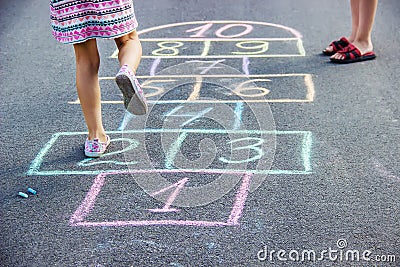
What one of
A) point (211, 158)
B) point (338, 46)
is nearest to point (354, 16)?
point (338, 46)

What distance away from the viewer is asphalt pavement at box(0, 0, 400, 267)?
2.99 m

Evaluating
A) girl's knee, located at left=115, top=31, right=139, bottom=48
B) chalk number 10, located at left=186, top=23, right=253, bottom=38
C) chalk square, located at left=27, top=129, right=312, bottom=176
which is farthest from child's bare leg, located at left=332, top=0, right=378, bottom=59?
girl's knee, located at left=115, top=31, right=139, bottom=48

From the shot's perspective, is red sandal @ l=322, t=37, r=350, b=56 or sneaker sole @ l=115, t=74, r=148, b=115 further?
red sandal @ l=322, t=37, r=350, b=56

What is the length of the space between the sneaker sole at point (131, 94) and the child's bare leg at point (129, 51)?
152 millimetres

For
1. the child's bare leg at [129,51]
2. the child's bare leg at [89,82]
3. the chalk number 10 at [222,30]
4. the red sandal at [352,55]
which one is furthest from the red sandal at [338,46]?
the child's bare leg at [89,82]

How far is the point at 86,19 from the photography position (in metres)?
3.65

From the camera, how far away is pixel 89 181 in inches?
143

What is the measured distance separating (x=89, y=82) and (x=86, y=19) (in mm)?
384

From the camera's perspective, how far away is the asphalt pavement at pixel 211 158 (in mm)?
2986

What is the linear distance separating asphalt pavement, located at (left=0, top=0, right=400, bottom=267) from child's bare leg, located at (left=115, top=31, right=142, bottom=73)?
1.89 feet

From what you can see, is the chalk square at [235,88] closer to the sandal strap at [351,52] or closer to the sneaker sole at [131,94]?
the sandal strap at [351,52]

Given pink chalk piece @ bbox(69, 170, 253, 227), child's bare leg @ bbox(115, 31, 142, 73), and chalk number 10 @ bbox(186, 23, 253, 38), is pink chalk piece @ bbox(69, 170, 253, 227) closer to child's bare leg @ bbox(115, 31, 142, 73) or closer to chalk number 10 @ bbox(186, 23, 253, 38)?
child's bare leg @ bbox(115, 31, 142, 73)

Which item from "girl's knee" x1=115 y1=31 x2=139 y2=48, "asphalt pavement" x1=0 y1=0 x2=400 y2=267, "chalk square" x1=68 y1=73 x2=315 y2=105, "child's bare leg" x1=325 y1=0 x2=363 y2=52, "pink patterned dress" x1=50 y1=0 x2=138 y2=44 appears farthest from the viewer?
"child's bare leg" x1=325 y1=0 x2=363 y2=52

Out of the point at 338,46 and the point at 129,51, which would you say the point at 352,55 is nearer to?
the point at 338,46
